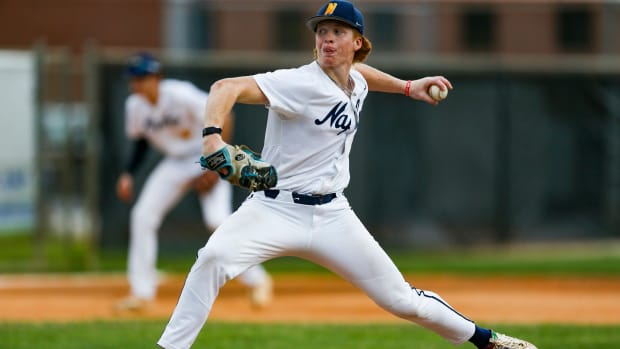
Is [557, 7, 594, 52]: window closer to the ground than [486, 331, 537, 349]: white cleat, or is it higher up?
higher up

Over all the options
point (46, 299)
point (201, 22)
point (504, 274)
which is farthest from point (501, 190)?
point (46, 299)

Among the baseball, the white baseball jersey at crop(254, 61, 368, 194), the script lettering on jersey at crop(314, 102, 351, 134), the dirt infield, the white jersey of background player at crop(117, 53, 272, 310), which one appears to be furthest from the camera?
the dirt infield

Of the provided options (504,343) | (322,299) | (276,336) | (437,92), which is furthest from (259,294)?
(437,92)

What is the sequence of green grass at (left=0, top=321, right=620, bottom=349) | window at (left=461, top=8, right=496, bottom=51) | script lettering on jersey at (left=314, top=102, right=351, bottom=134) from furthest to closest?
window at (left=461, top=8, right=496, bottom=51) → green grass at (left=0, top=321, right=620, bottom=349) → script lettering on jersey at (left=314, top=102, right=351, bottom=134)

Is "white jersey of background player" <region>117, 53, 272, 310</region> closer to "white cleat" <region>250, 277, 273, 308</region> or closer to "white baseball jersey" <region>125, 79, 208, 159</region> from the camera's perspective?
"white baseball jersey" <region>125, 79, 208, 159</region>

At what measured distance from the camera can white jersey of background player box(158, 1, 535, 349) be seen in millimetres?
5617

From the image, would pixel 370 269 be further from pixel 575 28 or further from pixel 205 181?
pixel 575 28

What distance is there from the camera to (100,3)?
91.3 feet

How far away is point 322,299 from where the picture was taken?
1171cm

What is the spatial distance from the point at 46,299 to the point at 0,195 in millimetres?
2663

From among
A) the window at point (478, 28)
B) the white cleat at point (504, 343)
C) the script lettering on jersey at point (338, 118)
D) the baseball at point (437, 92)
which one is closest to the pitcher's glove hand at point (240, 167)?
the script lettering on jersey at point (338, 118)

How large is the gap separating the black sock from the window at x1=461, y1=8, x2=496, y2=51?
12.3 metres

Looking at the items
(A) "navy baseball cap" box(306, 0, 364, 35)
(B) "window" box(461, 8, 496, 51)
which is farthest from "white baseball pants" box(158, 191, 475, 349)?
(B) "window" box(461, 8, 496, 51)

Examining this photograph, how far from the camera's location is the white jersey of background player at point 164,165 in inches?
391
